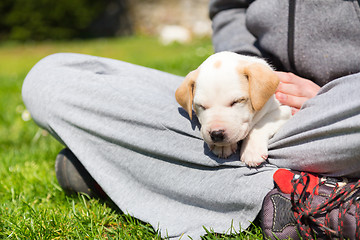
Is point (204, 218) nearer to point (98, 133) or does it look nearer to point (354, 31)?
point (98, 133)

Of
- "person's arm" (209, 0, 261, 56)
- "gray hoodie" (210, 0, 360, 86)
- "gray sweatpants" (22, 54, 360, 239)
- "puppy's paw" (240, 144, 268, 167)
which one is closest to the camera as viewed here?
"gray sweatpants" (22, 54, 360, 239)

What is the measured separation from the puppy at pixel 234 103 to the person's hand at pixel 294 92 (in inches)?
4.9

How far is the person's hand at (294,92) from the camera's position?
7.43 feet

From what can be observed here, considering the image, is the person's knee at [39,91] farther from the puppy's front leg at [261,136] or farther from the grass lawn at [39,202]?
the puppy's front leg at [261,136]

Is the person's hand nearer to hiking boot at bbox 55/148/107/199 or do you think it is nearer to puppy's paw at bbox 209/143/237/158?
puppy's paw at bbox 209/143/237/158

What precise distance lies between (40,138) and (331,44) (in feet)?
8.90

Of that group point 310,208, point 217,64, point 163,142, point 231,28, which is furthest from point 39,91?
point 310,208

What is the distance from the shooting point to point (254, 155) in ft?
6.73

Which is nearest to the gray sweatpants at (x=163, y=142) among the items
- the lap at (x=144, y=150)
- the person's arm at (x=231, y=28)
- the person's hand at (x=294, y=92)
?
the lap at (x=144, y=150)

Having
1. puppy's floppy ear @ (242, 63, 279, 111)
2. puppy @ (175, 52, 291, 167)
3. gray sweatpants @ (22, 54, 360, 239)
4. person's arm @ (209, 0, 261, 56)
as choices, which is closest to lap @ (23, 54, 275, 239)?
gray sweatpants @ (22, 54, 360, 239)

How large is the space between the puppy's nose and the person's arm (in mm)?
753

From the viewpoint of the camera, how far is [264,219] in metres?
1.93

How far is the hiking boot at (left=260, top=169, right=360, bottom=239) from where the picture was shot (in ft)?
5.80

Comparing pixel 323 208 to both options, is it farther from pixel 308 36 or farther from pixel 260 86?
pixel 308 36
